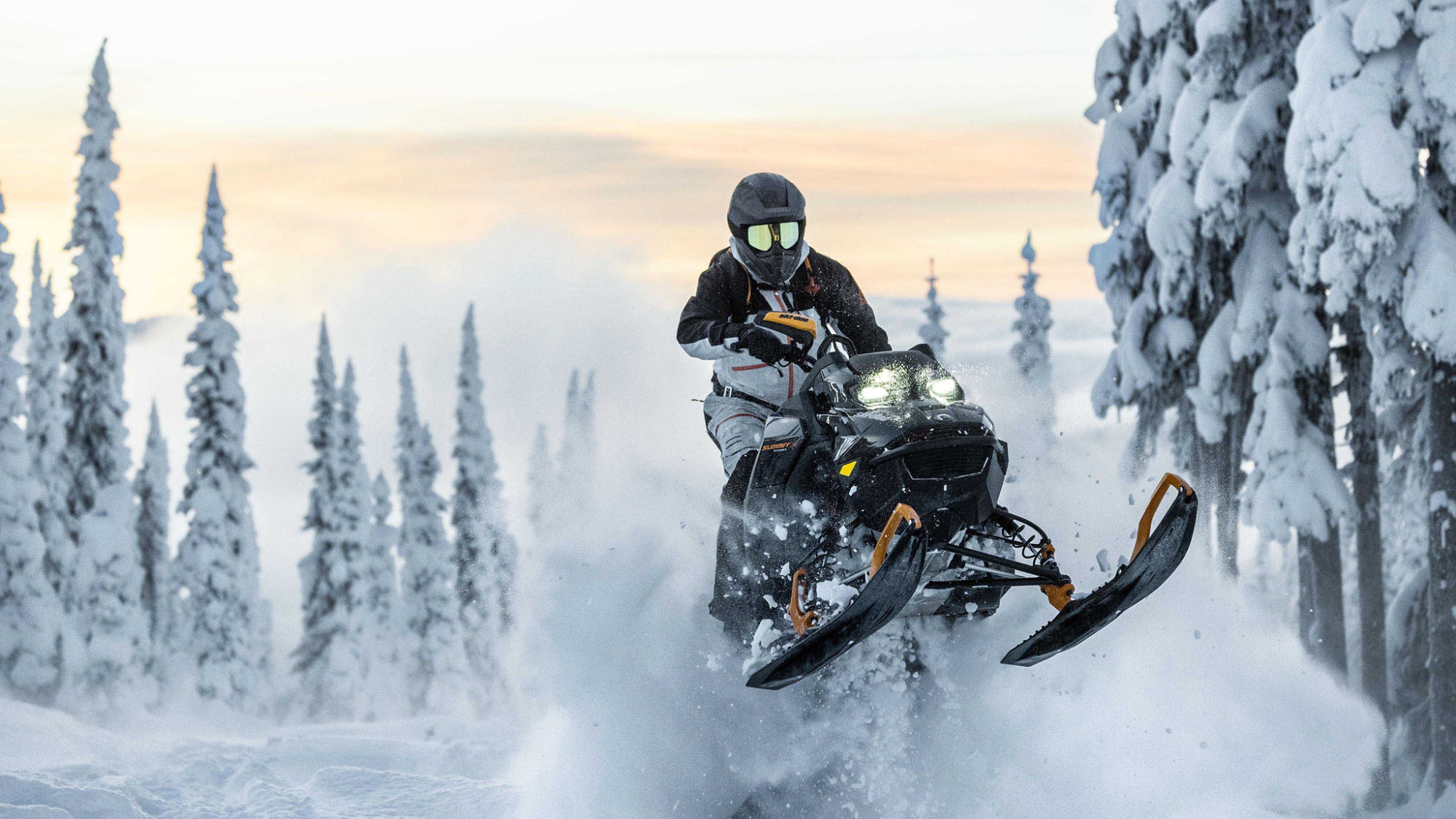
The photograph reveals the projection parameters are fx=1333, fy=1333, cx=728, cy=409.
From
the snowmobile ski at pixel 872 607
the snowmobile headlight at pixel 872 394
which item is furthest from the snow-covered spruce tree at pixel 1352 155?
the snowmobile ski at pixel 872 607

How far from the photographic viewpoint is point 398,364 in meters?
45.1

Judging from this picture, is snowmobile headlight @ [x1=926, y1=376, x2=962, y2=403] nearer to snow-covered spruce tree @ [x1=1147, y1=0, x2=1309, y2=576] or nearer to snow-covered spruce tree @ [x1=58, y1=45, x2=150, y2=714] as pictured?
snow-covered spruce tree @ [x1=1147, y1=0, x2=1309, y2=576]

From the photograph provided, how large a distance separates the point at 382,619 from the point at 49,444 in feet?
43.1

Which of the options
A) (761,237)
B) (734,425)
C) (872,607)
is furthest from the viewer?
(734,425)

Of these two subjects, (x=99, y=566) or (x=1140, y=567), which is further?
(x=99, y=566)

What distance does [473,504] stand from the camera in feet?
147

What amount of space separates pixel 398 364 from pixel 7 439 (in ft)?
50.4

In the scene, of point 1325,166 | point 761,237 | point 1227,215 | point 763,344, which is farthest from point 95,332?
point 763,344

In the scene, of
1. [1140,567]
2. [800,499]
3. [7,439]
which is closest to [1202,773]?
[1140,567]

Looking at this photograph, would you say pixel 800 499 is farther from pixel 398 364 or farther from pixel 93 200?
pixel 398 364

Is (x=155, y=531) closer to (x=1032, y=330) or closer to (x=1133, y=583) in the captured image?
(x=1032, y=330)

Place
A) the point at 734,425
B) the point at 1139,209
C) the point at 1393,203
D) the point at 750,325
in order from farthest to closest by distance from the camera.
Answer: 1. the point at 1139,209
2. the point at 1393,203
3. the point at 734,425
4. the point at 750,325

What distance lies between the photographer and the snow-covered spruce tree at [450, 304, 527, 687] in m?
45.0

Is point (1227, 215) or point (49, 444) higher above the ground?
point (1227, 215)
